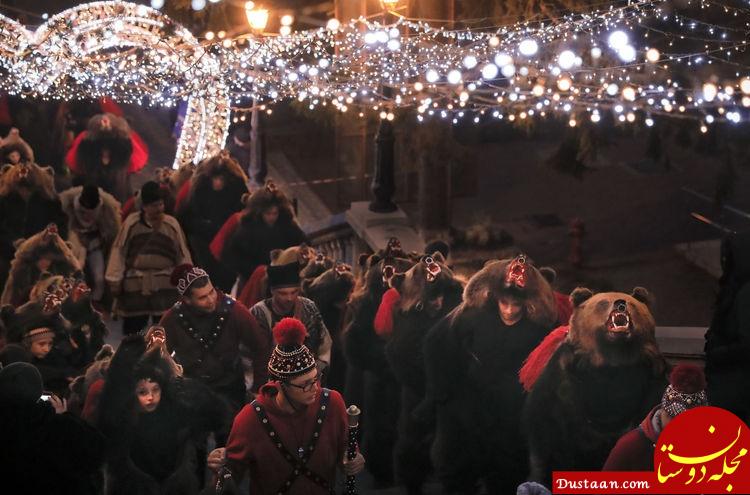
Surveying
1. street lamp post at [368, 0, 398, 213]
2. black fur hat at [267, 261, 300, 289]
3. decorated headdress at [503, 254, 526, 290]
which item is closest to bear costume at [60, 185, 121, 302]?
street lamp post at [368, 0, 398, 213]

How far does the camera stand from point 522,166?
25812 millimetres

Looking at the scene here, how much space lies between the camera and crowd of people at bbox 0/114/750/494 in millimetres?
8578

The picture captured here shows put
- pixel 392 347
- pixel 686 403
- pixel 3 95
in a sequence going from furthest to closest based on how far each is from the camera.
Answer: pixel 3 95 < pixel 392 347 < pixel 686 403

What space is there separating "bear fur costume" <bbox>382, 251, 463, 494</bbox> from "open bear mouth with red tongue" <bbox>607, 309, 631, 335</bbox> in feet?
5.48

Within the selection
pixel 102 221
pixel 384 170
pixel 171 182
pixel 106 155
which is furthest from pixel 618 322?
pixel 106 155

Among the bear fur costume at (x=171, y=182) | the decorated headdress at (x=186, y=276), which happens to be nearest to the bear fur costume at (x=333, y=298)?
the decorated headdress at (x=186, y=276)

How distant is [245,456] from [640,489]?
2277 mm

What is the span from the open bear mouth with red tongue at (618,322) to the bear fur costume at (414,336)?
167cm

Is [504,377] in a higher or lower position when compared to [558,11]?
lower

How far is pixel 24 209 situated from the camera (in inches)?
591

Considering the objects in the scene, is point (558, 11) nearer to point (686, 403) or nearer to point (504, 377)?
point (504, 377)

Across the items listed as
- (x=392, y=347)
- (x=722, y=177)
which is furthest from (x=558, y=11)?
(x=392, y=347)

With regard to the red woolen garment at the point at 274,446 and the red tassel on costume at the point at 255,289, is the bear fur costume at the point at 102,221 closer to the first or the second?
the red tassel on costume at the point at 255,289

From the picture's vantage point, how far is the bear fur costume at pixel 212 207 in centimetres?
1527
